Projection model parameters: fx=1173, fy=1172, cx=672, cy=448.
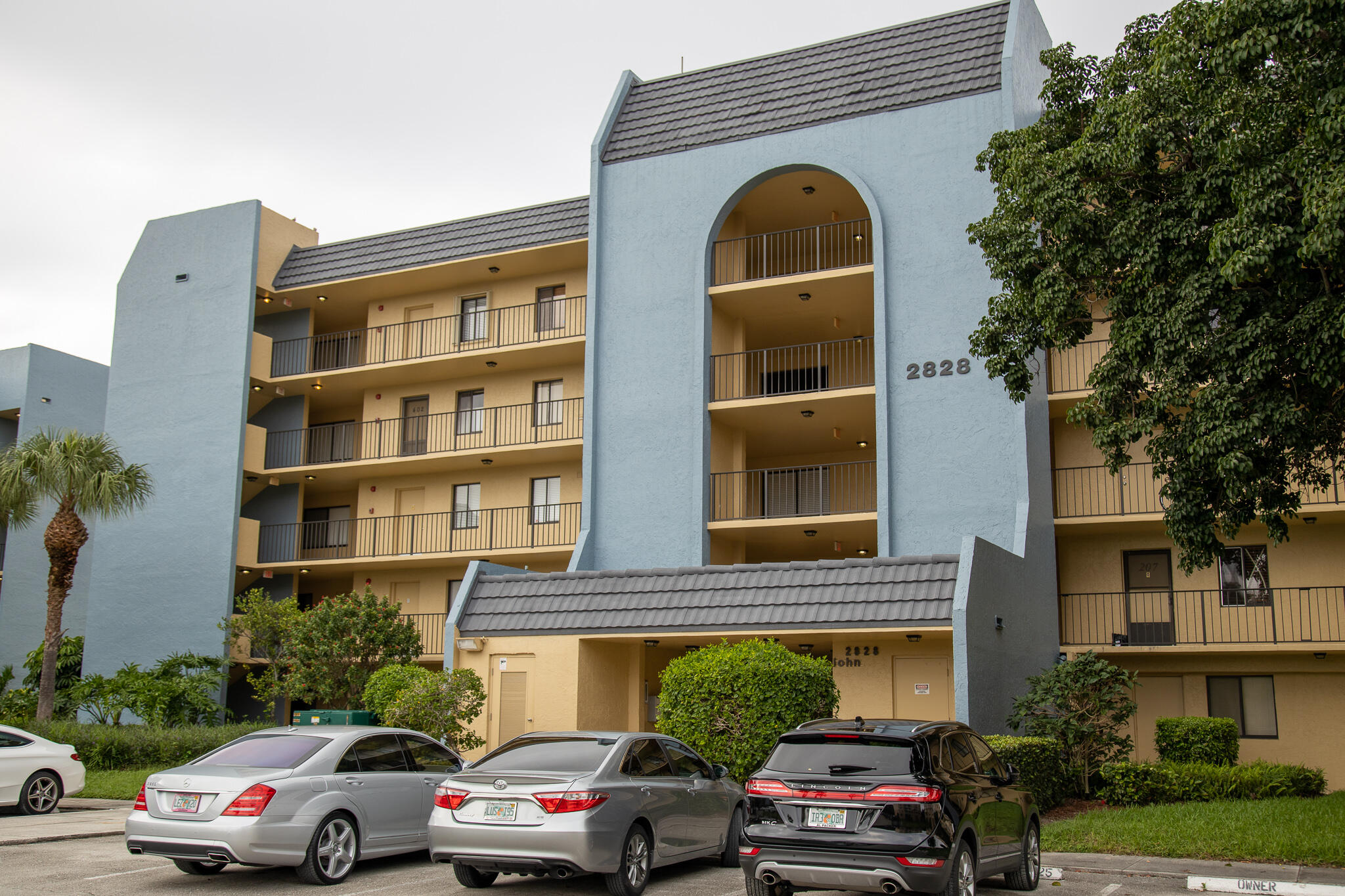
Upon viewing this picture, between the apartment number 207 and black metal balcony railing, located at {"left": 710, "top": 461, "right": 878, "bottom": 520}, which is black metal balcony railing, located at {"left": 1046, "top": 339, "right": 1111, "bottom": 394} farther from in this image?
black metal balcony railing, located at {"left": 710, "top": 461, "right": 878, "bottom": 520}

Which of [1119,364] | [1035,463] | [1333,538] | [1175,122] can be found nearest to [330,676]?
[1035,463]

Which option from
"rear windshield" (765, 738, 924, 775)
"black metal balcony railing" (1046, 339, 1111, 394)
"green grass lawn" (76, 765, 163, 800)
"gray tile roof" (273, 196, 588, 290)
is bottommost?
"green grass lawn" (76, 765, 163, 800)

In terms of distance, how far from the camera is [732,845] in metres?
12.1

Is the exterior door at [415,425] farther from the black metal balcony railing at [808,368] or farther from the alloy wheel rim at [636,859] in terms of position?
the alloy wheel rim at [636,859]

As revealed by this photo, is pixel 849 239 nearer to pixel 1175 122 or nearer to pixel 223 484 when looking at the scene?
pixel 1175 122

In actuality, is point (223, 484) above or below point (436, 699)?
above

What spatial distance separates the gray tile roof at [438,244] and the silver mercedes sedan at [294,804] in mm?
19002

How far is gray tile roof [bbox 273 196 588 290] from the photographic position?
29.6m

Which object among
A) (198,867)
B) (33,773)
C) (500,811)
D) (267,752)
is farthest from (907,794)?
(33,773)

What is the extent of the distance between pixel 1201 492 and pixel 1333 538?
457 inches

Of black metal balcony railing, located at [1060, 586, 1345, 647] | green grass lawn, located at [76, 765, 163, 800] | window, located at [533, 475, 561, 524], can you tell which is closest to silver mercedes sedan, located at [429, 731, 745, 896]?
green grass lawn, located at [76, 765, 163, 800]

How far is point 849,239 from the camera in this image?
1075 inches

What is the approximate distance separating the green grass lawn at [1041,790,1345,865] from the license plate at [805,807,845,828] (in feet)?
18.7

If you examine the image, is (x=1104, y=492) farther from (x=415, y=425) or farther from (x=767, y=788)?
(x=415, y=425)
